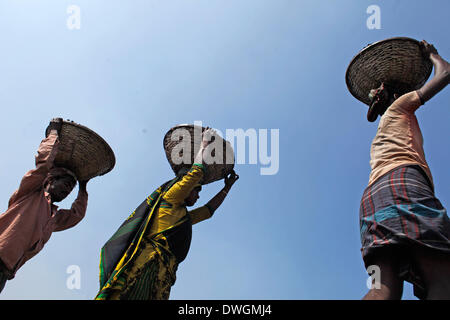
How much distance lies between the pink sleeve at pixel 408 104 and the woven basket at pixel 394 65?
70cm

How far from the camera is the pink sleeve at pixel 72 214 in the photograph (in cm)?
449

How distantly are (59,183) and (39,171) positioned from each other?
1.44 ft

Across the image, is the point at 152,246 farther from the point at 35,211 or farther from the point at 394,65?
the point at 394,65

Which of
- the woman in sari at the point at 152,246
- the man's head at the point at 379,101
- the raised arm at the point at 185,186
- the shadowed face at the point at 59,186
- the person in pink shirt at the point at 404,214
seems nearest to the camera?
the person in pink shirt at the point at 404,214

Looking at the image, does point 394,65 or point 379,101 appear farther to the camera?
point 394,65

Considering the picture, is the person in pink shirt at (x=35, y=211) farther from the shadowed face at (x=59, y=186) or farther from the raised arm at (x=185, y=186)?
the raised arm at (x=185, y=186)

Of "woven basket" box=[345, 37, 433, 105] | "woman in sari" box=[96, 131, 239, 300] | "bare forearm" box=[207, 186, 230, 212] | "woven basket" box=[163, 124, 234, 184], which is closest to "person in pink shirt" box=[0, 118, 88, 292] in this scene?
"woman in sari" box=[96, 131, 239, 300]

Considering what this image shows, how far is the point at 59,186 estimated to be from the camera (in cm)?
427

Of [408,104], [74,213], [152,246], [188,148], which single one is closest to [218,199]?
[188,148]

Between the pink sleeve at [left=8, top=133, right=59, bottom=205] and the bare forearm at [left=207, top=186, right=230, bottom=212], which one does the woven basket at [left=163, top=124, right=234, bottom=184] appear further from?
the pink sleeve at [left=8, top=133, right=59, bottom=205]

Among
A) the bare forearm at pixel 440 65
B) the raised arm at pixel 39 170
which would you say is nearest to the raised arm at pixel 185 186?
the raised arm at pixel 39 170

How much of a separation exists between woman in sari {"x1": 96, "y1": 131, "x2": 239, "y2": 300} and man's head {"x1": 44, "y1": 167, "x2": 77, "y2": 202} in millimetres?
1157
